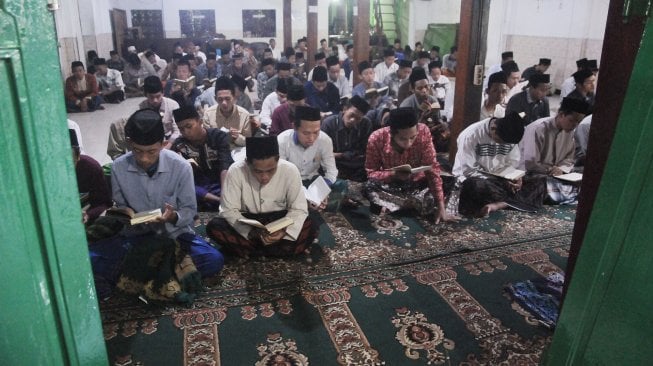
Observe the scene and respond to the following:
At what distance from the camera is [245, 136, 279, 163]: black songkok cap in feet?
11.1

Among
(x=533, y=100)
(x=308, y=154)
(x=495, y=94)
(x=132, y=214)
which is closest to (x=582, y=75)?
(x=533, y=100)

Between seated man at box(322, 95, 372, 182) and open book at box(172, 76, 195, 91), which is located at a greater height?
open book at box(172, 76, 195, 91)

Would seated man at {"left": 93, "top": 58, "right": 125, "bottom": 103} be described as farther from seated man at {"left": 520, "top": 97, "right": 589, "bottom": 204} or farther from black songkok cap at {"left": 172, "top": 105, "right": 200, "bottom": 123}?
seated man at {"left": 520, "top": 97, "right": 589, "bottom": 204}

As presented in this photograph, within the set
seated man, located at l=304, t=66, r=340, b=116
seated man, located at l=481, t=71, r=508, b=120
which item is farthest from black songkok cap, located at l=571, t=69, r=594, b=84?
seated man, located at l=304, t=66, r=340, b=116

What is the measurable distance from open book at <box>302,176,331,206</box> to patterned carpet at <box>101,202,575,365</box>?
1.14 ft

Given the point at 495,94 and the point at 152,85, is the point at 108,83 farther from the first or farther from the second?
the point at 495,94

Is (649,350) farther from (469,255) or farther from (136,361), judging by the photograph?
(469,255)

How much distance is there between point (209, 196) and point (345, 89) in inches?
185

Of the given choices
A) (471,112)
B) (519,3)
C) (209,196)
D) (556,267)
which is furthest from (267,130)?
(519,3)

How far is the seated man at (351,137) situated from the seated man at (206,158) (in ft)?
4.60

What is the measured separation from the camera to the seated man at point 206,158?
15.3ft

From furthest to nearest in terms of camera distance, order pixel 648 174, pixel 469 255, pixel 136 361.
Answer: pixel 469 255 < pixel 136 361 < pixel 648 174

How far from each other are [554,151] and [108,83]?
31.5ft

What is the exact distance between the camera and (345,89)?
8711mm
